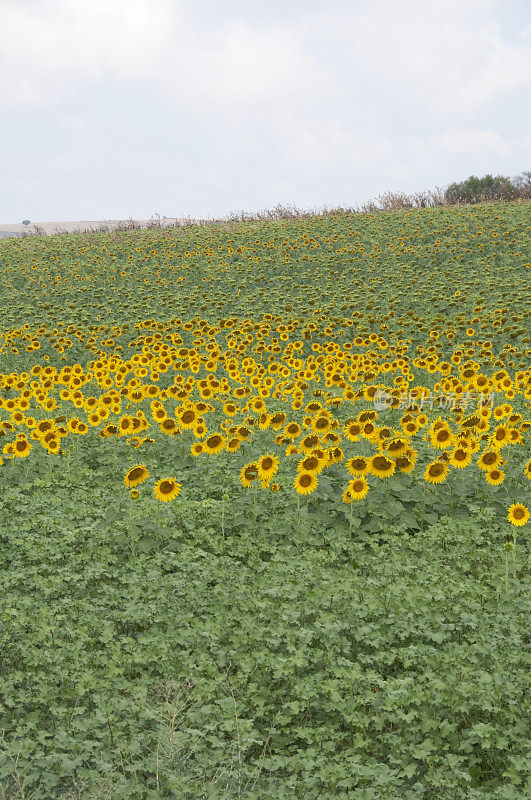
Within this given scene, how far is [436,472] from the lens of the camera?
6.26 meters

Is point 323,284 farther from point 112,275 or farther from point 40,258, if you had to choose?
point 40,258

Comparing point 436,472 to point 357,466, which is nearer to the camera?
point 357,466

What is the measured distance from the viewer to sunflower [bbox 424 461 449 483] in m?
6.23

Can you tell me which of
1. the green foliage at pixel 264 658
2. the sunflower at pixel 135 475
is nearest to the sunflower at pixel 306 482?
the green foliage at pixel 264 658

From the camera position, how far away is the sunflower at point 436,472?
245 inches

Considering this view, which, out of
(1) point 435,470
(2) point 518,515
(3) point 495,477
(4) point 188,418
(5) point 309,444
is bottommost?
(2) point 518,515

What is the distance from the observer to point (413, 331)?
583 inches

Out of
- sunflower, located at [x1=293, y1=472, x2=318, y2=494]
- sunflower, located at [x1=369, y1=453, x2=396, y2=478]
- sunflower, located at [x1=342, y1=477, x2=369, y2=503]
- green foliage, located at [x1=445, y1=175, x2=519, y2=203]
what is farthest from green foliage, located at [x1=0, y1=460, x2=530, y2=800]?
green foliage, located at [x1=445, y1=175, x2=519, y2=203]

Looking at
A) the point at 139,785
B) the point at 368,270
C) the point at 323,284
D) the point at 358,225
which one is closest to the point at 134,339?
the point at 323,284

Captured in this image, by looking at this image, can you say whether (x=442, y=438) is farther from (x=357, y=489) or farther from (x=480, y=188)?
(x=480, y=188)

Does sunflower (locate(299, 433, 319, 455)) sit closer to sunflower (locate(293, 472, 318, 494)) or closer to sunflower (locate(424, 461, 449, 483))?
sunflower (locate(293, 472, 318, 494))

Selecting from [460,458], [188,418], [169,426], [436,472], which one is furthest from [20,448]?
[460,458]

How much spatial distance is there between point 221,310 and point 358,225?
12.4 meters

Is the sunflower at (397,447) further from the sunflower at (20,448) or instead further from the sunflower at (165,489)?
the sunflower at (20,448)
